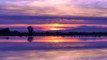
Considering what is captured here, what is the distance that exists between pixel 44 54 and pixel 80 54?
4.82 feet

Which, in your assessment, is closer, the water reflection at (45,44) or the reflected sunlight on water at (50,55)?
the reflected sunlight on water at (50,55)

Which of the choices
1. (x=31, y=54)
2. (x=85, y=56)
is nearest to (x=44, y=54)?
(x=31, y=54)

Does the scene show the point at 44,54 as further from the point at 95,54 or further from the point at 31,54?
the point at 95,54

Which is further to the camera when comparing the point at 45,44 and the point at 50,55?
the point at 45,44

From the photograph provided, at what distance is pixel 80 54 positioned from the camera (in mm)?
20391

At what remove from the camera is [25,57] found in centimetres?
1894

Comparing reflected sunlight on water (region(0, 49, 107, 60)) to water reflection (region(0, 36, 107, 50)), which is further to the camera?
water reflection (region(0, 36, 107, 50))

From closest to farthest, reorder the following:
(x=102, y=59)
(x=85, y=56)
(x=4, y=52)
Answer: (x=102, y=59), (x=85, y=56), (x=4, y=52)

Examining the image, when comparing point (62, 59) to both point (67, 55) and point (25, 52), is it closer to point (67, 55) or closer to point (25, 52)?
point (67, 55)

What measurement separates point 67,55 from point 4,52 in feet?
9.27

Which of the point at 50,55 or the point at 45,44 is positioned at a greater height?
the point at 50,55

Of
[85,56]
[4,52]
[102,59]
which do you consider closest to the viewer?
[102,59]

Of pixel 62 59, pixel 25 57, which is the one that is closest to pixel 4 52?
pixel 25 57

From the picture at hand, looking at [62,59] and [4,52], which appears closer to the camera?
Result: [62,59]
